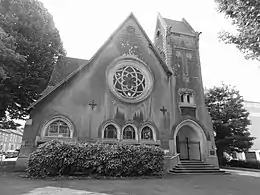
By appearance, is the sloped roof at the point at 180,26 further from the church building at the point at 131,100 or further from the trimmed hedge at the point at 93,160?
the trimmed hedge at the point at 93,160

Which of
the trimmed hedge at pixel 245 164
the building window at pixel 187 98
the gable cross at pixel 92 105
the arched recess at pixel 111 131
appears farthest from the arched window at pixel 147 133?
the trimmed hedge at pixel 245 164

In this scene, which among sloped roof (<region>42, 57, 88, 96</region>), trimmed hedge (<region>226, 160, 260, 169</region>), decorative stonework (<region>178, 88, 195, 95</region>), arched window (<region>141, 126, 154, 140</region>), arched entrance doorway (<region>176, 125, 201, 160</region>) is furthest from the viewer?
trimmed hedge (<region>226, 160, 260, 169</region>)

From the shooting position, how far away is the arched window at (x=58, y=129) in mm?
14062

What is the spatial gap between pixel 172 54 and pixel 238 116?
448 inches

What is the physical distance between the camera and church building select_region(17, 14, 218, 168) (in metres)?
14.3

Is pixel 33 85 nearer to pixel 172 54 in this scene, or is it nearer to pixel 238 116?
pixel 172 54

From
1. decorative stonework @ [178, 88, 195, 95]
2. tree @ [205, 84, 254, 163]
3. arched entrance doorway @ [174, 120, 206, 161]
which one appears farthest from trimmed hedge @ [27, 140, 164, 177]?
tree @ [205, 84, 254, 163]

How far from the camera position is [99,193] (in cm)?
700

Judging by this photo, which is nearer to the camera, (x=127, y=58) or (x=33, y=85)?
(x=33, y=85)

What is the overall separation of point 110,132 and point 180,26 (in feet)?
50.6

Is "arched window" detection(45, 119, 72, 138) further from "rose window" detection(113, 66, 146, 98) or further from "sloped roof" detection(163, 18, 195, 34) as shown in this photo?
"sloped roof" detection(163, 18, 195, 34)

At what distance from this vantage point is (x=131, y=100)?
640 inches

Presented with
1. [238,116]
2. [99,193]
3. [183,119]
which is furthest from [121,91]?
[238,116]

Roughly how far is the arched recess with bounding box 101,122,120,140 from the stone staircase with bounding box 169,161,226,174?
16.2 feet
